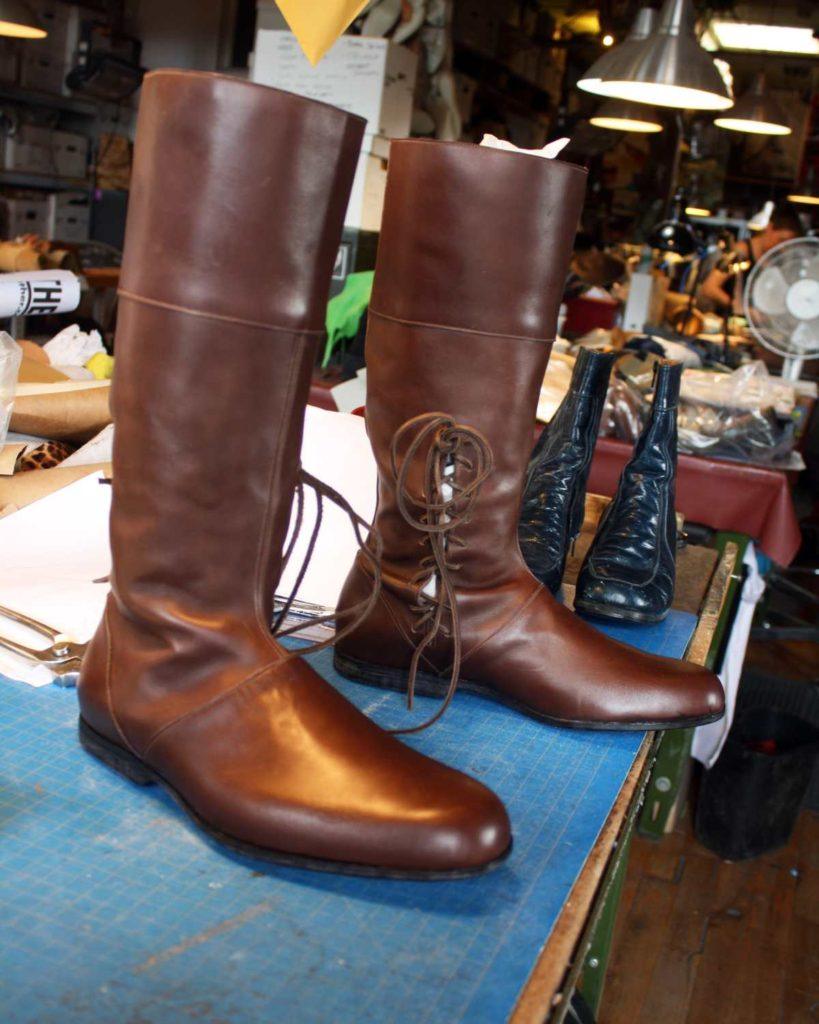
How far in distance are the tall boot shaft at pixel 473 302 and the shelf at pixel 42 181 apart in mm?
6147

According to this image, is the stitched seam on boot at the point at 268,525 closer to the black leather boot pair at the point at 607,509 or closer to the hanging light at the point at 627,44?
the black leather boot pair at the point at 607,509

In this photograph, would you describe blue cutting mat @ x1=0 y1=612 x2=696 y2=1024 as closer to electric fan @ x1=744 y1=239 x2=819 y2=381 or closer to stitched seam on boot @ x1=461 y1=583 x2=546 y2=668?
stitched seam on boot @ x1=461 y1=583 x2=546 y2=668

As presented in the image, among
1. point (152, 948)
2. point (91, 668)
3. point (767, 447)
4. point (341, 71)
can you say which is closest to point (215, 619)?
point (91, 668)

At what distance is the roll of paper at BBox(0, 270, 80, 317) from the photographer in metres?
1.47

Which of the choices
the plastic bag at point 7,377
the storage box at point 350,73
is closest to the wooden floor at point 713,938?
the plastic bag at point 7,377

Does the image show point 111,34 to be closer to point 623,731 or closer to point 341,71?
point 341,71

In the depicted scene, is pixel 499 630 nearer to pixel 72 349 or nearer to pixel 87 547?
pixel 87 547

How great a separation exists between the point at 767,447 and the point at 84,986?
2096 mm

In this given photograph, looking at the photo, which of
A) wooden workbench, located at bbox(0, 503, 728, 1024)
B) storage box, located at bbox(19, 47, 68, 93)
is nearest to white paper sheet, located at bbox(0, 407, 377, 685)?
wooden workbench, located at bbox(0, 503, 728, 1024)

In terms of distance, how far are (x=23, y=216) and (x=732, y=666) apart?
554 cm

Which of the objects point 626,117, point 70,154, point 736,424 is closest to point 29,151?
point 70,154

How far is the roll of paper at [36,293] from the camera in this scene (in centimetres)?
147

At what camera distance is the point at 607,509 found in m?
1.29

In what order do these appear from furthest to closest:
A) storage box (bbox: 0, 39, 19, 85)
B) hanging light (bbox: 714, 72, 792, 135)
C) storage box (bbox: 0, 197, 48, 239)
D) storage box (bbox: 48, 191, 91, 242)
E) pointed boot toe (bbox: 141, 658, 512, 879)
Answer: storage box (bbox: 48, 191, 91, 242)
storage box (bbox: 0, 39, 19, 85)
storage box (bbox: 0, 197, 48, 239)
hanging light (bbox: 714, 72, 792, 135)
pointed boot toe (bbox: 141, 658, 512, 879)
